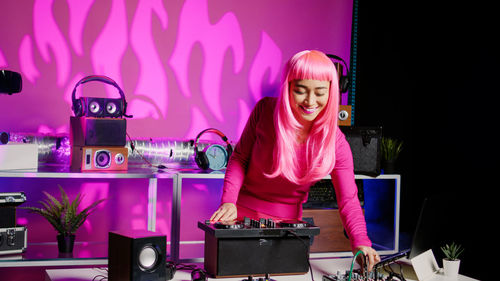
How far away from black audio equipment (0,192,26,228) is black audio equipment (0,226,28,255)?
0.03 metres

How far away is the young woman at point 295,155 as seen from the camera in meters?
1.90

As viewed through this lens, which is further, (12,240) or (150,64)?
(150,64)

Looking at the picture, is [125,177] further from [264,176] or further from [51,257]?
[264,176]

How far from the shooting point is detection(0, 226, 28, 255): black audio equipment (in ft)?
9.08

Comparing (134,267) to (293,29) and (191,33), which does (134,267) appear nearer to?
(191,33)

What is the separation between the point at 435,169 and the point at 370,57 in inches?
44.1

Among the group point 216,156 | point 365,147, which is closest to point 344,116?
point 365,147

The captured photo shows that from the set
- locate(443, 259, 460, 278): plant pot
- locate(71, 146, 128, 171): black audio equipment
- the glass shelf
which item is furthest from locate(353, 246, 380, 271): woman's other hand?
locate(71, 146, 128, 171): black audio equipment

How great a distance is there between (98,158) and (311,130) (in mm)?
1545

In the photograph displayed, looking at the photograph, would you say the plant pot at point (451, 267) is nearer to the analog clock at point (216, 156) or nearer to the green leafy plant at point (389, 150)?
the green leafy plant at point (389, 150)

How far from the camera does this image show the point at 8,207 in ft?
9.22

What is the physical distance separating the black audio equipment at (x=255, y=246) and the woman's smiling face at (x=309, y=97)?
44cm

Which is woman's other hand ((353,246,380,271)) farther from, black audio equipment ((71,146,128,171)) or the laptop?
black audio equipment ((71,146,128,171))

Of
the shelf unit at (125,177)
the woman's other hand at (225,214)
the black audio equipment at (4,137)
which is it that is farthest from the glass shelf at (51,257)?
the woman's other hand at (225,214)
